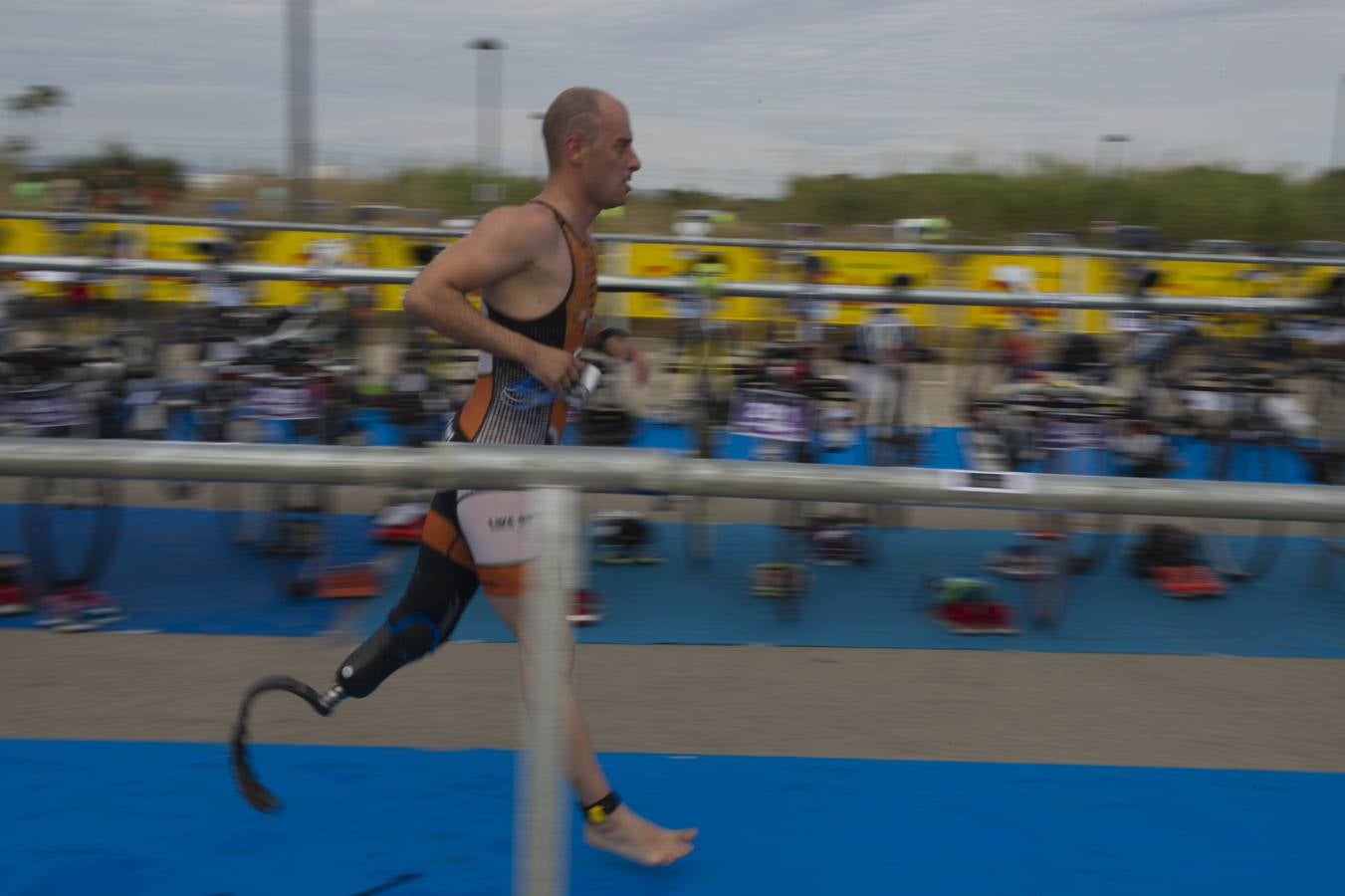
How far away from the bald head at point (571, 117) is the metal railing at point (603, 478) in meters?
1.15

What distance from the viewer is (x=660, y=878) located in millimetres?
3008

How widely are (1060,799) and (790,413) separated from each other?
2421mm

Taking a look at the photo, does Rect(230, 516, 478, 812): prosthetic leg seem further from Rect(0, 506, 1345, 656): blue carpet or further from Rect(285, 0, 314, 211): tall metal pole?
Rect(285, 0, 314, 211): tall metal pole

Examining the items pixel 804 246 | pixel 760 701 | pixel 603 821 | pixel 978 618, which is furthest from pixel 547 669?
pixel 804 246

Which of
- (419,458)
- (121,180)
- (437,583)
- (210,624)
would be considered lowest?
(210,624)

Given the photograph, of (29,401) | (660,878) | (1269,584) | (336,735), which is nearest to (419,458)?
(660,878)

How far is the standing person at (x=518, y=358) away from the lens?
9.00 ft

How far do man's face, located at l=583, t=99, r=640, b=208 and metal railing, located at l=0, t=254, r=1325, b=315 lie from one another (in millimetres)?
2811

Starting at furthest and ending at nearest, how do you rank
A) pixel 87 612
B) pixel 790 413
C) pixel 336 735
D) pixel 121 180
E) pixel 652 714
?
pixel 121 180 → pixel 790 413 → pixel 87 612 → pixel 652 714 → pixel 336 735

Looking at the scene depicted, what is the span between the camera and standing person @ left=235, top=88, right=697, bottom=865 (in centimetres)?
274

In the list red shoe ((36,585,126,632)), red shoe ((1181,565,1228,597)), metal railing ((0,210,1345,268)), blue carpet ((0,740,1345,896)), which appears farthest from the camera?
metal railing ((0,210,1345,268))

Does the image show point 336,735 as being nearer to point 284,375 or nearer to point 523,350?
point 523,350

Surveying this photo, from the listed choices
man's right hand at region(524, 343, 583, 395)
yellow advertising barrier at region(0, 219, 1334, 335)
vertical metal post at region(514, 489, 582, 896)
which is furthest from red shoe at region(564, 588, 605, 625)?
vertical metal post at region(514, 489, 582, 896)

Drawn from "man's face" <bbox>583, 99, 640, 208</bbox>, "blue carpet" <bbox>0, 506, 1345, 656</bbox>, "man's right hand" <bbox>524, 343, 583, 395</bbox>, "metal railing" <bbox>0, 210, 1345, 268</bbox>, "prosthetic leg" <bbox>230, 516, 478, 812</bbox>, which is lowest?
"blue carpet" <bbox>0, 506, 1345, 656</bbox>
